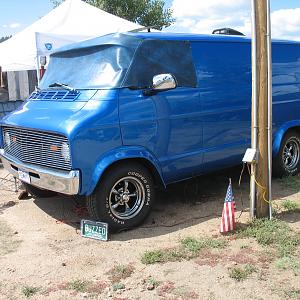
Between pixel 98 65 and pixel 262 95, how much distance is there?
189 cm

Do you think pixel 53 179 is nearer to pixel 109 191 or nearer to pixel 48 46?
pixel 109 191

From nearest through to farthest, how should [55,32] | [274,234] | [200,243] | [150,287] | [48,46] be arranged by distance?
[150,287]
[200,243]
[274,234]
[48,46]
[55,32]

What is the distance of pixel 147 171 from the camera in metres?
5.30

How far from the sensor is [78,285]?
12.9 ft

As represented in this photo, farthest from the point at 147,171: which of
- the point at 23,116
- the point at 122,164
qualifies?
the point at 23,116

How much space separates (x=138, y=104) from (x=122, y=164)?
0.69 meters

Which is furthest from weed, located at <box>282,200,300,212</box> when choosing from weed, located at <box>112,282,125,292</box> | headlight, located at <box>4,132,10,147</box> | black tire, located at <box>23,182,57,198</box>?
headlight, located at <box>4,132,10,147</box>

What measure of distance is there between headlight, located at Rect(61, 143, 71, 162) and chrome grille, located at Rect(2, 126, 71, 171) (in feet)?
0.11

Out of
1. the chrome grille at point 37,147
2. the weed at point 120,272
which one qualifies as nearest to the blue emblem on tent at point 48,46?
the chrome grille at point 37,147

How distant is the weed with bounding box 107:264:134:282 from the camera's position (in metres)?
4.05

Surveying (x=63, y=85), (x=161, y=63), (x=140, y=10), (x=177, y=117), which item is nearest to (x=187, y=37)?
(x=161, y=63)

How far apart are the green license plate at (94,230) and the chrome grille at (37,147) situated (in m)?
0.66

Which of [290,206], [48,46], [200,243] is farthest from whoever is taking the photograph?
[48,46]

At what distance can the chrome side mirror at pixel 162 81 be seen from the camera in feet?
17.0
